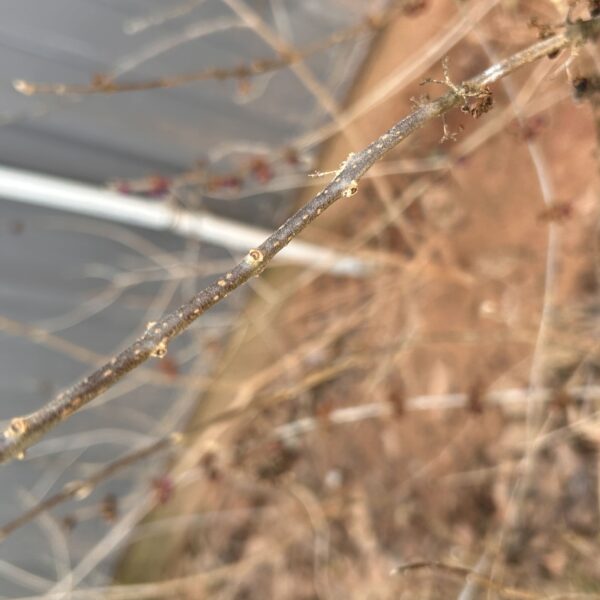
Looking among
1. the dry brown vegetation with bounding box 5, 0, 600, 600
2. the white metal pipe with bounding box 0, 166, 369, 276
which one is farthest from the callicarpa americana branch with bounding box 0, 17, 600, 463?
the white metal pipe with bounding box 0, 166, 369, 276

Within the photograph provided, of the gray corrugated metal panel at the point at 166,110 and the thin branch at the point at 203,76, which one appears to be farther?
the gray corrugated metal panel at the point at 166,110

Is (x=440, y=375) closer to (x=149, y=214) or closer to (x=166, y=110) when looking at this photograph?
(x=149, y=214)

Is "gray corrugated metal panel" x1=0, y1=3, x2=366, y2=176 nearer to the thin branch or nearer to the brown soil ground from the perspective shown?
Result: the thin branch

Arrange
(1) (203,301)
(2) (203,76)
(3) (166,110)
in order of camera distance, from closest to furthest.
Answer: (1) (203,301) < (2) (203,76) < (3) (166,110)

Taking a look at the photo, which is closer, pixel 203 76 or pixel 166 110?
pixel 203 76

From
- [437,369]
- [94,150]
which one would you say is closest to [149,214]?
[94,150]

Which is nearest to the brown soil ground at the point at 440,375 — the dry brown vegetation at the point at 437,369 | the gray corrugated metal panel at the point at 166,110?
the dry brown vegetation at the point at 437,369

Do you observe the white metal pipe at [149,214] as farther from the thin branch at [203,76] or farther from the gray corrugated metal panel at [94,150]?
the thin branch at [203,76]

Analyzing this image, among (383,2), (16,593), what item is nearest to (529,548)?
(383,2)

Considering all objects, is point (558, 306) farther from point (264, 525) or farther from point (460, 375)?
point (264, 525)
